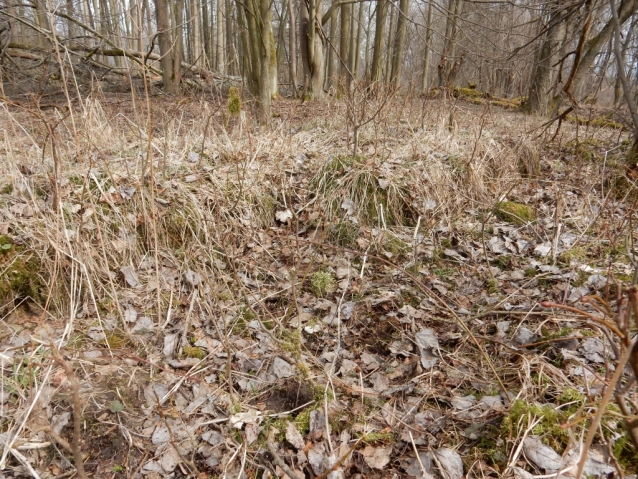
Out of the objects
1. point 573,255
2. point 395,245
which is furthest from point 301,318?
point 573,255

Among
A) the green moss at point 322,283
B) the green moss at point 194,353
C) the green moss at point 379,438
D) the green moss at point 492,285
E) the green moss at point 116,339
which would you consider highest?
the green moss at point 492,285

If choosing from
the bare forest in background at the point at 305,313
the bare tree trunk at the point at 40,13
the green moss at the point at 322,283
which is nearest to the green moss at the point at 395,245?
the bare forest in background at the point at 305,313

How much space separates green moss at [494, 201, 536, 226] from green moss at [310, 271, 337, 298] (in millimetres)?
1659

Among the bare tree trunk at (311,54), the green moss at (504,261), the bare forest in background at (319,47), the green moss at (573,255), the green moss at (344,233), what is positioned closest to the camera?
the green moss at (573,255)

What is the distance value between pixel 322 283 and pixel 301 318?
0.35 meters

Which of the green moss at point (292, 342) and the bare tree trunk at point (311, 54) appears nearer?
the green moss at point (292, 342)

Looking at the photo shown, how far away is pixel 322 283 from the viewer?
8.48 feet

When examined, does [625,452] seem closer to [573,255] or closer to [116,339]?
[573,255]

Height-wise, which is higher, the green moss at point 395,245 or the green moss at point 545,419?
the green moss at point 395,245

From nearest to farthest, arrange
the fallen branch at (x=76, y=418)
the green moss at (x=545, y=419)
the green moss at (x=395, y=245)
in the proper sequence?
the fallen branch at (x=76, y=418)
the green moss at (x=545, y=419)
the green moss at (x=395, y=245)

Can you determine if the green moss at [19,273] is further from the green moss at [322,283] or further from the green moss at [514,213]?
the green moss at [514,213]

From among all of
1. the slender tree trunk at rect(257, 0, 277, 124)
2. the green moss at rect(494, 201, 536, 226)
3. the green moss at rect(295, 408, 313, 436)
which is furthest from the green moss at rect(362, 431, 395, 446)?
the slender tree trunk at rect(257, 0, 277, 124)

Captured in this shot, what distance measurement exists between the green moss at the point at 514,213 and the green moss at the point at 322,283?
166 cm

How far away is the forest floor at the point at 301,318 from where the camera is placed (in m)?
1.50
